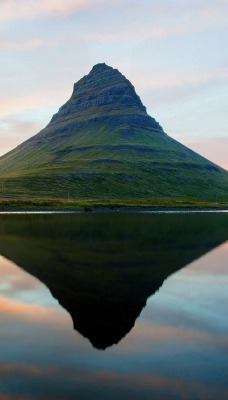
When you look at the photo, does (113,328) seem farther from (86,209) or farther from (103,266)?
(86,209)

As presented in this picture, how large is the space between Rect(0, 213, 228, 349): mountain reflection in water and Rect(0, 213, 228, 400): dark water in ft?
0.30

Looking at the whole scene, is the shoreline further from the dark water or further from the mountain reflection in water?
the dark water

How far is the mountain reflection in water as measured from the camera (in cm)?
2108

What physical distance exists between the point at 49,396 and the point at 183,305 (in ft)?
42.7

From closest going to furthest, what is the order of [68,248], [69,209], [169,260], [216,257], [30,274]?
[30,274] < [169,260] < [216,257] < [68,248] < [69,209]

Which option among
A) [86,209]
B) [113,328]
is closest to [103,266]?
[113,328]

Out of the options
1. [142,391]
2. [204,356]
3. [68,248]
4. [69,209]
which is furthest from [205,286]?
[69,209]

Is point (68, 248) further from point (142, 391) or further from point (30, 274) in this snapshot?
point (142, 391)

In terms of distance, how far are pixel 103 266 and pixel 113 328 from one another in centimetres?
1766

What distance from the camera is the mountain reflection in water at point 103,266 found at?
21078 mm

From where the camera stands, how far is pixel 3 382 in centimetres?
1375

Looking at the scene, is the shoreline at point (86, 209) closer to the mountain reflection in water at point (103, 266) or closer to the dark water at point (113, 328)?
the mountain reflection in water at point (103, 266)

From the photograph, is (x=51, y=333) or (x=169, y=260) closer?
(x=51, y=333)

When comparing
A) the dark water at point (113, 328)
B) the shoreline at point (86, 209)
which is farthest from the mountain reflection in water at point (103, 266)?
the shoreline at point (86, 209)
